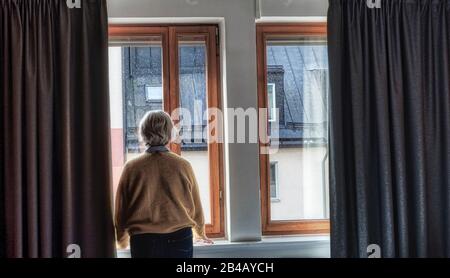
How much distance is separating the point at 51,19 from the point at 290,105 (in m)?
1.24

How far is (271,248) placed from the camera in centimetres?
272

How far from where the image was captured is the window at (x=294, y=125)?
284cm

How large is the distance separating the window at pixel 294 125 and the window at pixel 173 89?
0.85ft

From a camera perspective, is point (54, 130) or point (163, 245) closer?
point (163, 245)

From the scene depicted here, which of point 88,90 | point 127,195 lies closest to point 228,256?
point 127,195

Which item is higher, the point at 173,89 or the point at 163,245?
the point at 173,89

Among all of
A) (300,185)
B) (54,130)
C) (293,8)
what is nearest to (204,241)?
(300,185)

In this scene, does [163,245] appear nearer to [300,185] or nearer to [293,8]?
[300,185]

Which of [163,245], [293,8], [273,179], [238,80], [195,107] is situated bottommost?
[163,245]

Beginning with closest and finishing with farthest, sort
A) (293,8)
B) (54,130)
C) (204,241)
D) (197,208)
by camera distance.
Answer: (197,208) → (54,130) → (204,241) → (293,8)

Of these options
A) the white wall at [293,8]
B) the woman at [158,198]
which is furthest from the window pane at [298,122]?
the woman at [158,198]

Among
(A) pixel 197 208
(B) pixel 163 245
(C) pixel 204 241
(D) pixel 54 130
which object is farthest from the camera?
(C) pixel 204 241

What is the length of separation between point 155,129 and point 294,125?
814mm

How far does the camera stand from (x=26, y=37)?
253 centimetres
